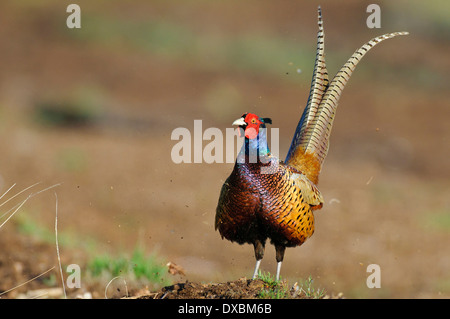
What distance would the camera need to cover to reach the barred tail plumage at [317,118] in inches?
200

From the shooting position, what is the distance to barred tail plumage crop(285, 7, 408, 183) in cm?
509

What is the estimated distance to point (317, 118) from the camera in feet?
17.2

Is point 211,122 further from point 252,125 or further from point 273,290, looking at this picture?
point 273,290

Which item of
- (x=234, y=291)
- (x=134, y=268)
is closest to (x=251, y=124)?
(x=234, y=291)

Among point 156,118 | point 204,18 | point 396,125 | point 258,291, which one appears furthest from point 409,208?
point 204,18

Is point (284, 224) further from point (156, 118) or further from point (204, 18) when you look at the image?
point (204, 18)

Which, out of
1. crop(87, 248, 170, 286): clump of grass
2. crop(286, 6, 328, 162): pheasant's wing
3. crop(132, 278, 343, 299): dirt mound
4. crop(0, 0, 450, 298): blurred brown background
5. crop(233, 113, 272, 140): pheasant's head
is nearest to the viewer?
crop(132, 278, 343, 299): dirt mound

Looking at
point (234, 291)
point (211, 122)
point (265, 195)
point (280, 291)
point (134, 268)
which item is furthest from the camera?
point (211, 122)

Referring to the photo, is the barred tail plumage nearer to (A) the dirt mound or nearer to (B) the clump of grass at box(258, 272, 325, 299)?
(B) the clump of grass at box(258, 272, 325, 299)

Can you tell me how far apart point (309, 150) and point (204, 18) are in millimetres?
14278

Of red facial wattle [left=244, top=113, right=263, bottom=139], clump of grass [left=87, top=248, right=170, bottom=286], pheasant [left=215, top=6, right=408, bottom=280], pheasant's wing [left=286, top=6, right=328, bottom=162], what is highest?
pheasant's wing [left=286, top=6, right=328, bottom=162]

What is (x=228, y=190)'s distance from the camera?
4.48m

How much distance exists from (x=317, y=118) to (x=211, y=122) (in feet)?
25.7

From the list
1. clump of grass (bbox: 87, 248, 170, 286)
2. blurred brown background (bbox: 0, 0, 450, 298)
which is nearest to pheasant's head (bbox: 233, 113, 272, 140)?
clump of grass (bbox: 87, 248, 170, 286)
